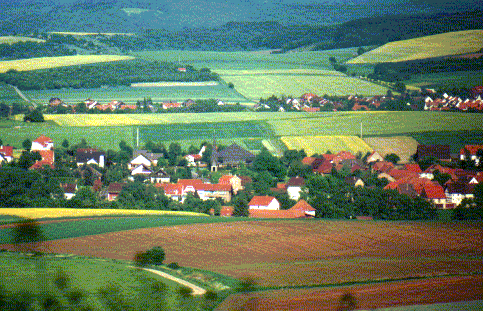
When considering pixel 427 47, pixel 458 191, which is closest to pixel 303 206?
pixel 458 191

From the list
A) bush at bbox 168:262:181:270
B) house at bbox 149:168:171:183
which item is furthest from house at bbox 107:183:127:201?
bush at bbox 168:262:181:270

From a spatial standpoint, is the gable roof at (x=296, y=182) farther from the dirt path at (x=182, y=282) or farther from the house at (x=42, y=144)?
the dirt path at (x=182, y=282)

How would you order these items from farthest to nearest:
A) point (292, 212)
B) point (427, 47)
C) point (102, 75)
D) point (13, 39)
Answer: 1. point (13, 39)
2. point (102, 75)
3. point (427, 47)
4. point (292, 212)

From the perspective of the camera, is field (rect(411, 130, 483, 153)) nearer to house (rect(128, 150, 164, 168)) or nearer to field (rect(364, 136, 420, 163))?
field (rect(364, 136, 420, 163))

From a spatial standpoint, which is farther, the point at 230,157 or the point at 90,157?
the point at 230,157

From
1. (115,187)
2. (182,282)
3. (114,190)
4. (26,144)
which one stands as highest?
(182,282)

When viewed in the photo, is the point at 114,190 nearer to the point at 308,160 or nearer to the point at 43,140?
the point at 43,140

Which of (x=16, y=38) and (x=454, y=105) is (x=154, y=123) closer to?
(x=454, y=105)
